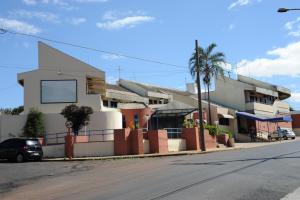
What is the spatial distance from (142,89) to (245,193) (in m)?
A: 45.7

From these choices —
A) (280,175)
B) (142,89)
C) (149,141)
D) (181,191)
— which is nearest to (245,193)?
(181,191)

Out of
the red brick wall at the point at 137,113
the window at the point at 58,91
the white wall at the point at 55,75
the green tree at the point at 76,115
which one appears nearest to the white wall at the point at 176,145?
the green tree at the point at 76,115

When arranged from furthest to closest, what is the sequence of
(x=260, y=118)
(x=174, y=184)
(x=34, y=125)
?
(x=260, y=118) < (x=34, y=125) < (x=174, y=184)

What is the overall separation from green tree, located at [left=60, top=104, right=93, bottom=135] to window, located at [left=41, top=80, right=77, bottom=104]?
215 inches

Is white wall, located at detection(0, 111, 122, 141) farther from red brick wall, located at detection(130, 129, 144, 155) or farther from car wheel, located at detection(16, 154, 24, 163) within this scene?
car wheel, located at detection(16, 154, 24, 163)

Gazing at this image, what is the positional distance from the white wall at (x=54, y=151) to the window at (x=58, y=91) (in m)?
7.65

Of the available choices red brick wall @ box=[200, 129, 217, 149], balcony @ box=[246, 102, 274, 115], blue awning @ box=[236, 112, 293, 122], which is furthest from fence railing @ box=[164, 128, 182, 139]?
balcony @ box=[246, 102, 274, 115]

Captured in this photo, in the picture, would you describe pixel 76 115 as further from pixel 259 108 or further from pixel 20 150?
pixel 259 108

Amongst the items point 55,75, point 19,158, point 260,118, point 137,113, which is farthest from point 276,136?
point 19,158

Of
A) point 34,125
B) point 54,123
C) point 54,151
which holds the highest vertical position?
point 54,123

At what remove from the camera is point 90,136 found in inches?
1522

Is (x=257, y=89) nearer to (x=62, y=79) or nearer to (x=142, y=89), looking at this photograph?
(x=142, y=89)

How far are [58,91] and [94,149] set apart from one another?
1027cm

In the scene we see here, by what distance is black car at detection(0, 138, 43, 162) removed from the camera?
32188mm
